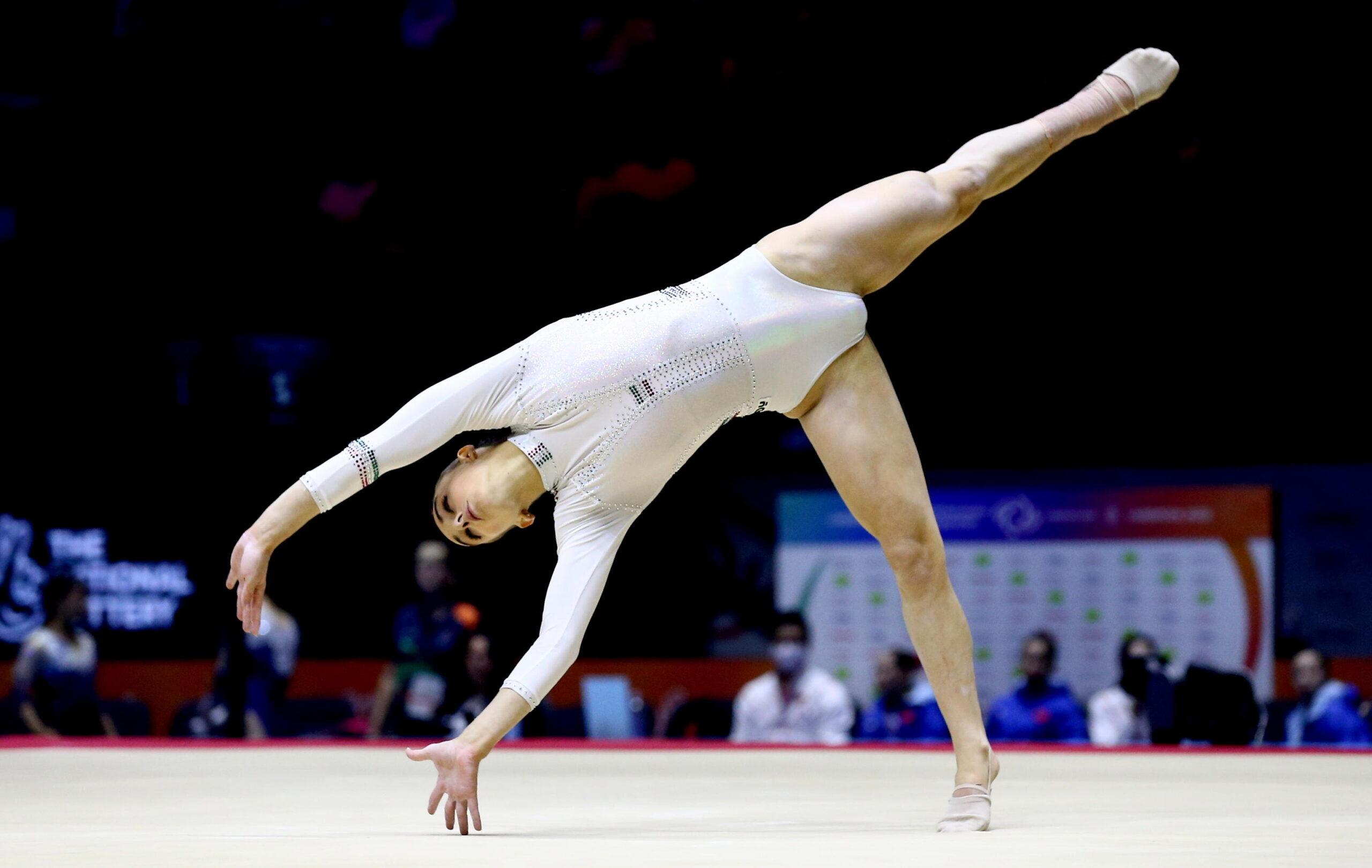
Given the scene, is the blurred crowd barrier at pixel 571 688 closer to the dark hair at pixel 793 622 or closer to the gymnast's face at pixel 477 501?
the dark hair at pixel 793 622

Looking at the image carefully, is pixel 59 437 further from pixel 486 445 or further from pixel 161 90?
pixel 486 445

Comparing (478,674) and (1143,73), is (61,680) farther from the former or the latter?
(1143,73)

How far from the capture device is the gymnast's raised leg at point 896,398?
8.94 feet

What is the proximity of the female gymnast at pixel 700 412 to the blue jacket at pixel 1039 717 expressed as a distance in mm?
3243

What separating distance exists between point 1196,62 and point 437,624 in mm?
3770

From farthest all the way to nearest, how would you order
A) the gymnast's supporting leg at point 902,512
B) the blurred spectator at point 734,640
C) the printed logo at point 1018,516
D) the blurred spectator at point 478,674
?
1. the blurred spectator at point 734,640
2. the printed logo at point 1018,516
3. the blurred spectator at point 478,674
4. the gymnast's supporting leg at point 902,512

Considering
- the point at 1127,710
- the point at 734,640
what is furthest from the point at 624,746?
the point at 734,640

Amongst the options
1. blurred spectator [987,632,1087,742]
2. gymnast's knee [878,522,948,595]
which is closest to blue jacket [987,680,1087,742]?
blurred spectator [987,632,1087,742]

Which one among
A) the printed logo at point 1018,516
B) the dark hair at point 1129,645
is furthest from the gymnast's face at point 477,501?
the printed logo at point 1018,516

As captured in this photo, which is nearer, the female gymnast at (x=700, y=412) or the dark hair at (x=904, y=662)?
the female gymnast at (x=700, y=412)

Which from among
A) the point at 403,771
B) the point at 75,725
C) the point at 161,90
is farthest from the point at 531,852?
the point at 161,90

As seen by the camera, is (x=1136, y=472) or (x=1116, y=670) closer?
(x=1116, y=670)

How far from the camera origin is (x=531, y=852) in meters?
2.06

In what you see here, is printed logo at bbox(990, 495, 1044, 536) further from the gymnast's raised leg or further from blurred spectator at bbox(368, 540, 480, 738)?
the gymnast's raised leg
